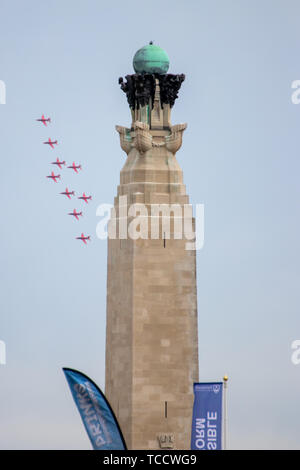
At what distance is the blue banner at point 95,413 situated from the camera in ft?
298

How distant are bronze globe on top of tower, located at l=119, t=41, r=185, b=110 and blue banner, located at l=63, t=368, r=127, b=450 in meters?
21.3

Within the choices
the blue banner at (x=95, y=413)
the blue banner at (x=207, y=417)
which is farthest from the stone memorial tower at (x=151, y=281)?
the blue banner at (x=95, y=413)

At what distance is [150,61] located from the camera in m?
106

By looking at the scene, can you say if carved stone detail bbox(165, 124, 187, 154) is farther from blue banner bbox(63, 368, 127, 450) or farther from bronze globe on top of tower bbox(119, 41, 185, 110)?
blue banner bbox(63, 368, 127, 450)

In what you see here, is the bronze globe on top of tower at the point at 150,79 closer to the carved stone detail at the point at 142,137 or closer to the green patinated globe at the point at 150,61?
the green patinated globe at the point at 150,61

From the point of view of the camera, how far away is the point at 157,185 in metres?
105

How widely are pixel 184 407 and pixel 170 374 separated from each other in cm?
204

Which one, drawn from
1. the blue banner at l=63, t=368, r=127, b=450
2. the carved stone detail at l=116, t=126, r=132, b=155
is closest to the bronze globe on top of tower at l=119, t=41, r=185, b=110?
the carved stone detail at l=116, t=126, r=132, b=155

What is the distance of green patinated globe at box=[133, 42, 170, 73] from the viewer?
10556cm

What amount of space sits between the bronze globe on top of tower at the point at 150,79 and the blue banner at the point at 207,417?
18826mm

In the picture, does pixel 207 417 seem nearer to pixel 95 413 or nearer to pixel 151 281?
pixel 95 413
